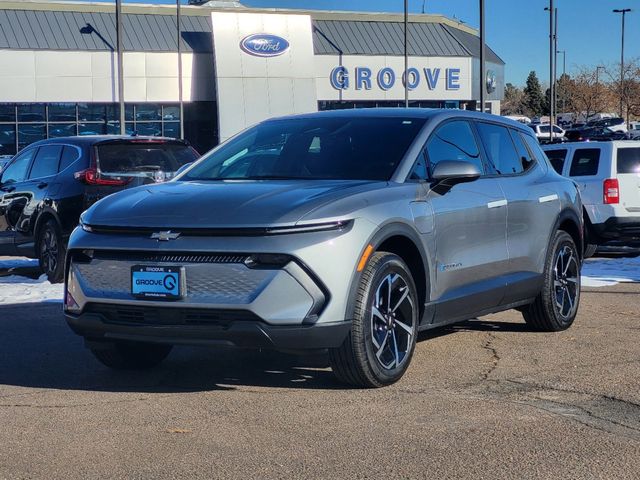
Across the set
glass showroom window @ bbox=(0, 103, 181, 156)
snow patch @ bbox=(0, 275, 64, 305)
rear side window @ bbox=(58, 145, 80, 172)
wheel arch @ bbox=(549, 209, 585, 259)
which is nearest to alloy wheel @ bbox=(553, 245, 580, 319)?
wheel arch @ bbox=(549, 209, 585, 259)

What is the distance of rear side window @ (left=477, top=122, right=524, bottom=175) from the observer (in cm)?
772

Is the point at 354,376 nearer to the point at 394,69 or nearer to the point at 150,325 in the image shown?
the point at 150,325

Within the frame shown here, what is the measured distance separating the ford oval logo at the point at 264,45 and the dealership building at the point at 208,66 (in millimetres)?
57

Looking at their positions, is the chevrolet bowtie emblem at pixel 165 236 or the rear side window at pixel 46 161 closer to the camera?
the chevrolet bowtie emblem at pixel 165 236

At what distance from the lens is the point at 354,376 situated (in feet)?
19.5

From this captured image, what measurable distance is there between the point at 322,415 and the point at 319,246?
89 cm

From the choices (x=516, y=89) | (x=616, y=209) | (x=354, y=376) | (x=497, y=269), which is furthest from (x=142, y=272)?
(x=516, y=89)

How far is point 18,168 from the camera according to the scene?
12883 mm

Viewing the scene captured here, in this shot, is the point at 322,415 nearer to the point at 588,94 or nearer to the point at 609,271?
the point at 609,271

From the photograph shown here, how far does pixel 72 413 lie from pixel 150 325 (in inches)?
24.7

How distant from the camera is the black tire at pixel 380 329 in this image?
19.1 feet

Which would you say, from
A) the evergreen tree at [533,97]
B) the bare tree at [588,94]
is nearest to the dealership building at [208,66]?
the bare tree at [588,94]

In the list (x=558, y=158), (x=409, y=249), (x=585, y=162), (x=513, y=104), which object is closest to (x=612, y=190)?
(x=585, y=162)

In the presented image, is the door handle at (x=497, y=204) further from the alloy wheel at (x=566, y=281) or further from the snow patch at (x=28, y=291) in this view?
the snow patch at (x=28, y=291)
